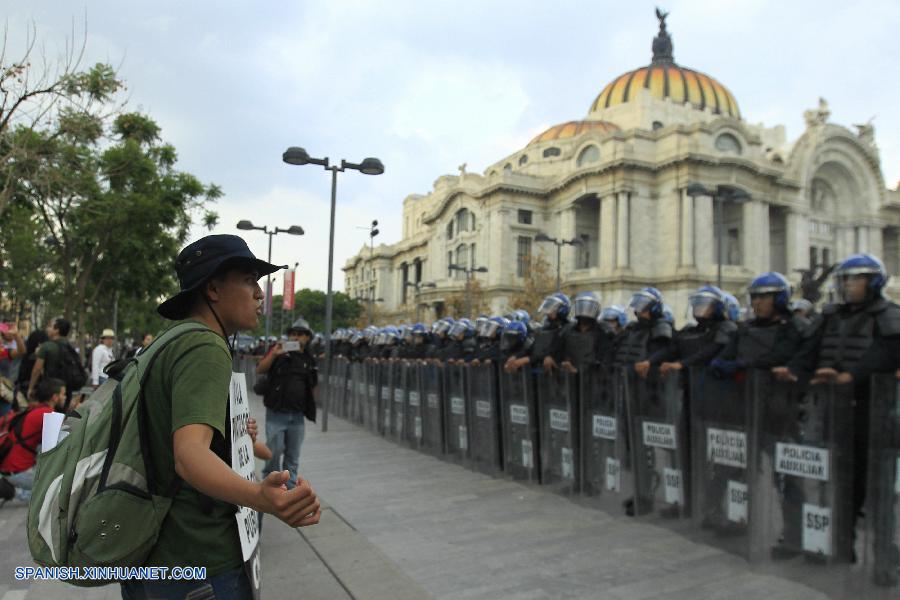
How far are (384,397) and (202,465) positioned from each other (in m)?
10.3

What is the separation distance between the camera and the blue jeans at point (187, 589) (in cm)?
176

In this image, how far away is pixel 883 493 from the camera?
3914 millimetres

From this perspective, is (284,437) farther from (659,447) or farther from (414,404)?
(414,404)

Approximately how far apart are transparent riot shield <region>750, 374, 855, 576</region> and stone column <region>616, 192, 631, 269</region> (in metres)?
49.1

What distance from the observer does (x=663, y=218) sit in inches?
2106

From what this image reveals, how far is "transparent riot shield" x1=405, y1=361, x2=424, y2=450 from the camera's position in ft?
33.2

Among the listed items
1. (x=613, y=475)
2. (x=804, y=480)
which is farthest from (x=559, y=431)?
(x=804, y=480)

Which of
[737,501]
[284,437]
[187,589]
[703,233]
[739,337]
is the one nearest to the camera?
[187,589]

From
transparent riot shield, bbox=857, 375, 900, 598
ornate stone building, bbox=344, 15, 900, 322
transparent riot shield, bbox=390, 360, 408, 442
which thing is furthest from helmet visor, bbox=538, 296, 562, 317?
ornate stone building, bbox=344, 15, 900, 322

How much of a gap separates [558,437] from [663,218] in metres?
49.8

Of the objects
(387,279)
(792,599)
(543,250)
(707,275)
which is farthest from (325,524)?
(387,279)

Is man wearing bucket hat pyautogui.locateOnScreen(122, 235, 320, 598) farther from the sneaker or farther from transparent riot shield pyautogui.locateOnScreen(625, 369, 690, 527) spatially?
the sneaker

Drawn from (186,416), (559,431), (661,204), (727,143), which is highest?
(727,143)

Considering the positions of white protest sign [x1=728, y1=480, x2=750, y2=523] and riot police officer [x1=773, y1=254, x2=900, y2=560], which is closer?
riot police officer [x1=773, y1=254, x2=900, y2=560]
